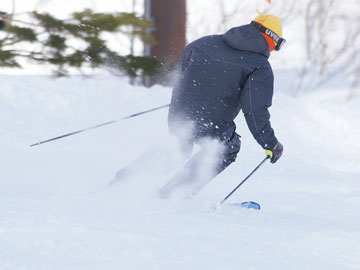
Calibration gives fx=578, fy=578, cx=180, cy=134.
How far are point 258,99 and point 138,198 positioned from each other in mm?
1202

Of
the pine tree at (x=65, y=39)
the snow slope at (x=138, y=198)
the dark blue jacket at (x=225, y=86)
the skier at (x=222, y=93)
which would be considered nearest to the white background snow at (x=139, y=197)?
the snow slope at (x=138, y=198)

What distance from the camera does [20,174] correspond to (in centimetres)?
516

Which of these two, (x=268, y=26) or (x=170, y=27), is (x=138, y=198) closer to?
(x=268, y=26)

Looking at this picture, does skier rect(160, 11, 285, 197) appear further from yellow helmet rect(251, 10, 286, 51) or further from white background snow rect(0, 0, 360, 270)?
white background snow rect(0, 0, 360, 270)

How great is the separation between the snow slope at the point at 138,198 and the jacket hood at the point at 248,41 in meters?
1.22

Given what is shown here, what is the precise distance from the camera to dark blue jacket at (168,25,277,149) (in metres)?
4.01

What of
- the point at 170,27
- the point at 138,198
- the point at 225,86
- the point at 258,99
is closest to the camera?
the point at 258,99

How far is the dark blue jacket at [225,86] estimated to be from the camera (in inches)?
158

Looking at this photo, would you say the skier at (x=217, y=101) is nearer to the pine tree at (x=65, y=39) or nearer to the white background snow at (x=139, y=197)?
the white background snow at (x=139, y=197)

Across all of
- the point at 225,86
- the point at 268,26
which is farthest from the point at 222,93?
the point at 268,26

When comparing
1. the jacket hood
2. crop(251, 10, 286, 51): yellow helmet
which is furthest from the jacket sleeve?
crop(251, 10, 286, 51): yellow helmet

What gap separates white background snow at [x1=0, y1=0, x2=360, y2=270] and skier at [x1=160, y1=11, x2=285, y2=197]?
426mm

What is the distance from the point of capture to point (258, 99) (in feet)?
13.1

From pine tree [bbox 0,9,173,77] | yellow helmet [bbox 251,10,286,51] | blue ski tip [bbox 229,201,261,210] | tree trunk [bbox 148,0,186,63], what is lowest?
tree trunk [bbox 148,0,186,63]
